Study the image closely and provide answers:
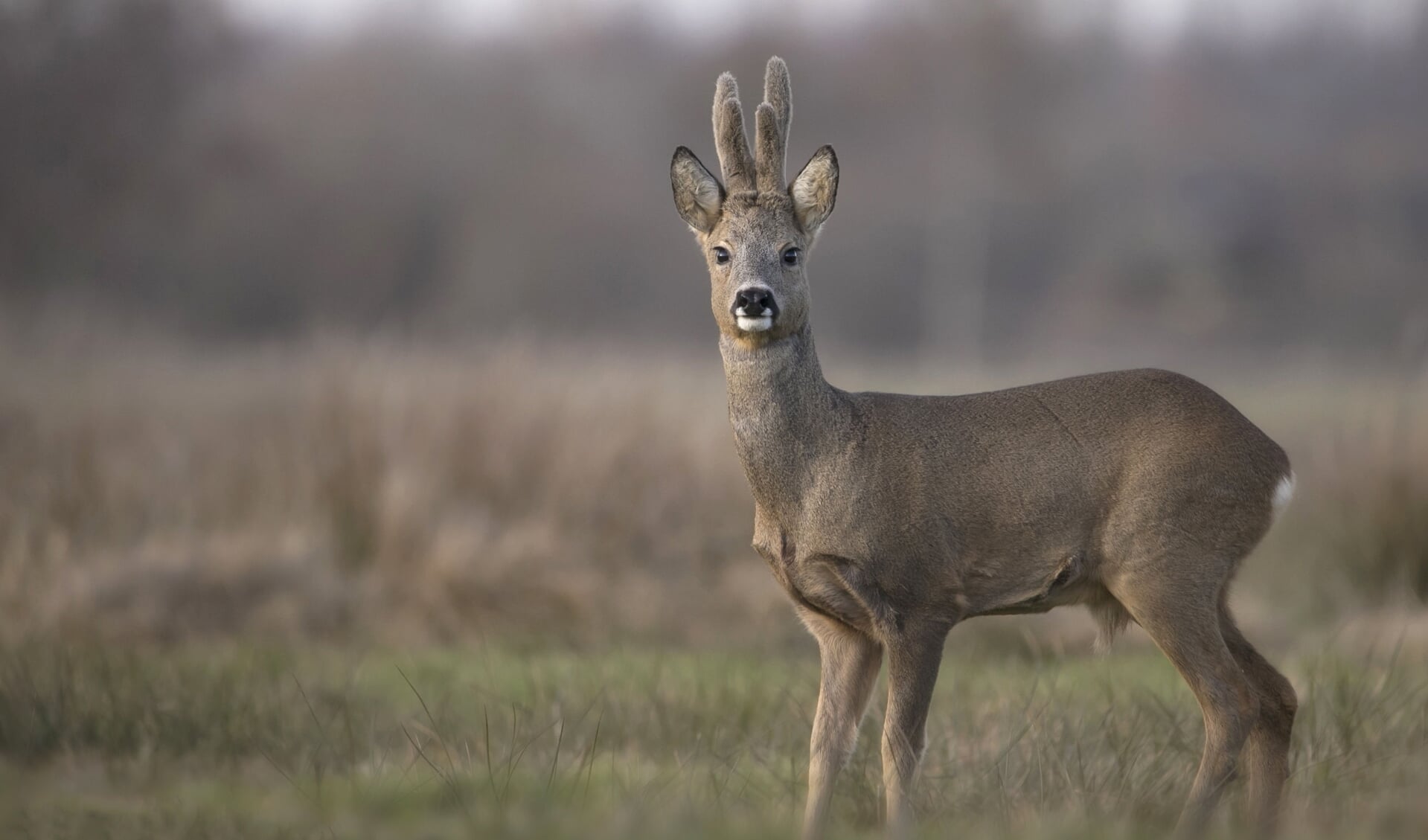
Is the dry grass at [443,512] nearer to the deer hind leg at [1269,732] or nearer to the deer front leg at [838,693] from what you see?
the deer hind leg at [1269,732]

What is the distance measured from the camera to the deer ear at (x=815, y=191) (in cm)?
517

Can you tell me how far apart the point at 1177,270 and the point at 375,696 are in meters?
36.6

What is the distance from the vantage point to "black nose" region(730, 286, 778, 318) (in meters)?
4.80

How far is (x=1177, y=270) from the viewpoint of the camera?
135 ft

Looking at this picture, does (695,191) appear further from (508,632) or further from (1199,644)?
(508,632)

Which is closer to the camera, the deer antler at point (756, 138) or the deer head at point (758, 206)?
the deer head at point (758, 206)

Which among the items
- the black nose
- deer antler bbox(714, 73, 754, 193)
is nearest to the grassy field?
the black nose

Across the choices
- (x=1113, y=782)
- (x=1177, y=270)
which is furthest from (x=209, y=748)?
(x=1177, y=270)

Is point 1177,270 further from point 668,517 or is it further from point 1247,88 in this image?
point 668,517

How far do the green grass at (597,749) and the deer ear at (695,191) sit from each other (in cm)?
173

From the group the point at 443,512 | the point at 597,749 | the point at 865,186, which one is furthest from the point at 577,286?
the point at 597,749

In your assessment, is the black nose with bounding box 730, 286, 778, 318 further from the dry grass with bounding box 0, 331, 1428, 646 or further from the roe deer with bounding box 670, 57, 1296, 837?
the dry grass with bounding box 0, 331, 1428, 646

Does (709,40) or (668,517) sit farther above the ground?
(709,40)

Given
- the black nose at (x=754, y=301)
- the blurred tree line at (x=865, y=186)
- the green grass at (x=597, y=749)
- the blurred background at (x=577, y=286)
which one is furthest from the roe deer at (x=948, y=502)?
the blurred tree line at (x=865, y=186)
